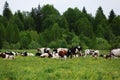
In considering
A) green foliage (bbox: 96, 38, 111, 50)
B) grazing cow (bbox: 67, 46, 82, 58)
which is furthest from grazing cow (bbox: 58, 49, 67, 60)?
green foliage (bbox: 96, 38, 111, 50)

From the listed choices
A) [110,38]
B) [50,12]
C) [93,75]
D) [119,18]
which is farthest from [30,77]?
[50,12]

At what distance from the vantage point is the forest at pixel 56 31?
3339 inches

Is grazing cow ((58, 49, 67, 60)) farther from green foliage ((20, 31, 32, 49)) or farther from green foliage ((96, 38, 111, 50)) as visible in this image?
green foliage ((20, 31, 32, 49))

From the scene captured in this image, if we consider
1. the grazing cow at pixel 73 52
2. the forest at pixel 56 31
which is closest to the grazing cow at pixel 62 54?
the grazing cow at pixel 73 52

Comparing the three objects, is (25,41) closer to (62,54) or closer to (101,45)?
(101,45)

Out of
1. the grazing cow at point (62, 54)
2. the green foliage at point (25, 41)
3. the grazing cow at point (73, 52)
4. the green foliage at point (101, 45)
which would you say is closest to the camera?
the grazing cow at point (62, 54)

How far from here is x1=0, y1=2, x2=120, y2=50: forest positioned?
278 feet

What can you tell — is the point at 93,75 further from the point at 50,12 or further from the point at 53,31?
the point at 50,12

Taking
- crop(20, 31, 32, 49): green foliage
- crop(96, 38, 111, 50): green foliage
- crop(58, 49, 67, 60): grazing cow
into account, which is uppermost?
crop(20, 31, 32, 49): green foliage

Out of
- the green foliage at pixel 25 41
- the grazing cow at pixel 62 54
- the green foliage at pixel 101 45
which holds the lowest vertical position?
the grazing cow at pixel 62 54

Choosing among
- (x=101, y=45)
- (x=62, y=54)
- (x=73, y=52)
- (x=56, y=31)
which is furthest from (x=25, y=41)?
(x=62, y=54)

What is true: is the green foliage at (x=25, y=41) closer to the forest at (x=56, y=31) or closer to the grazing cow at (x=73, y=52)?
the forest at (x=56, y=31)

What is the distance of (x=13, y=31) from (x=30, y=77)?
72.5 meters

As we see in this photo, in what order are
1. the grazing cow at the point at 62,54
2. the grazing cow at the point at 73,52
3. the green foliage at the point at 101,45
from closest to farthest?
the grazing cow at the point at 62,54 → the grazing cow at the point at 73,52 → the green foliage at the point at 101,45
